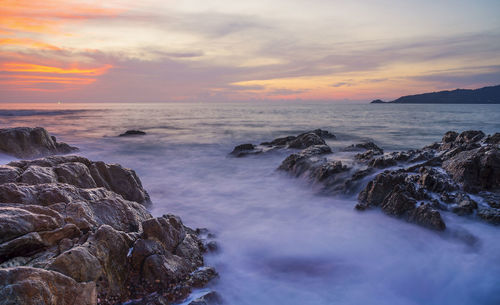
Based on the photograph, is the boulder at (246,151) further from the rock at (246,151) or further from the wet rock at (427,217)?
the wet rock at (427,217)

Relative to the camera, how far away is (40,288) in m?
2.84

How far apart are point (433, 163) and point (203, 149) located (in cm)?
1354

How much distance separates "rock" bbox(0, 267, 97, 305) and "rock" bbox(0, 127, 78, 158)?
12.1 m

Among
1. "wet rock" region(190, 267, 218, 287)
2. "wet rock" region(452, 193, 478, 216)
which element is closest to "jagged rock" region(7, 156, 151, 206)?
"wet rock" region(190, 267, 218, 287)

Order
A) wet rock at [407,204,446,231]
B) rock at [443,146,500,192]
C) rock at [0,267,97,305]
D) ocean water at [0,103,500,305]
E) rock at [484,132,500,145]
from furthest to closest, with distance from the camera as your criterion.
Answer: rock at [484,132,500,145], rock at [443,146,500,192], wet rock at [407,204,446,231], ocean water at [0,103,500,305], rock at [0,267,97,305]

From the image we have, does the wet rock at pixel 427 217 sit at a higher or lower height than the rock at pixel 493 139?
lower

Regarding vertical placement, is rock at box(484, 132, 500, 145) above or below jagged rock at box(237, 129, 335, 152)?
above

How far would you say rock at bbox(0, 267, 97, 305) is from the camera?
2.69m

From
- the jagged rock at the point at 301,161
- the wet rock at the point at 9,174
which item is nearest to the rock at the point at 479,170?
the jagged rock at the point at 301,161

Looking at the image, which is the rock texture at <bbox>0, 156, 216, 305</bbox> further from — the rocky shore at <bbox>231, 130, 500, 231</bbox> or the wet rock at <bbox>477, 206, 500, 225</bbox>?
the wet rock at <bbox>477, 206, 500, 225</bbox>

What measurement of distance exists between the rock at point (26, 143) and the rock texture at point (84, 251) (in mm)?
8588

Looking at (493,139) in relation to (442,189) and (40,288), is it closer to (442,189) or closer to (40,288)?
(442,189)

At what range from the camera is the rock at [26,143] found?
12625 millimetres

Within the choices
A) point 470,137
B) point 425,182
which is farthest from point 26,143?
point 470,137
